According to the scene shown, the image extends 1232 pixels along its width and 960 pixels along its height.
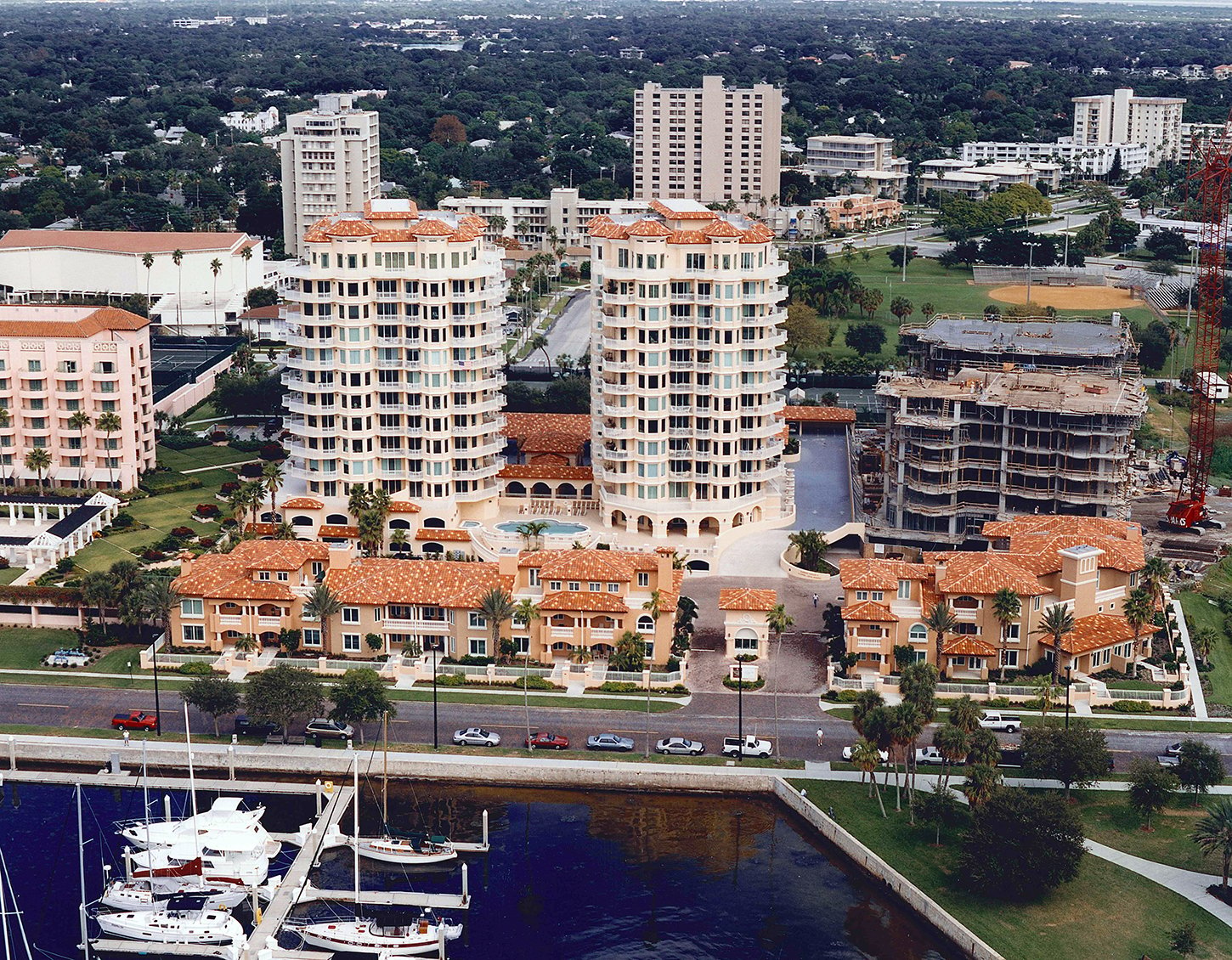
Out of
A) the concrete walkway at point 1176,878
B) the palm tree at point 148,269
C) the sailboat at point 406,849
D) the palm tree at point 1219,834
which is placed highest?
the palm tree at point 148,269

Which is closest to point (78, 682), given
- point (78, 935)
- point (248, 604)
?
point (248, 604)

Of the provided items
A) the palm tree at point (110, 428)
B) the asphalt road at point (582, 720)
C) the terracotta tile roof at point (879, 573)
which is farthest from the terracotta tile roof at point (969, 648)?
the palm tree at point (110, 428)

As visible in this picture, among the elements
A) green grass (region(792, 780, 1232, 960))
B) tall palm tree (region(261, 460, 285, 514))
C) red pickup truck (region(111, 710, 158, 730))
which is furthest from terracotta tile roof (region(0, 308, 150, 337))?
green grass (region(792, 780, 1232, 960))

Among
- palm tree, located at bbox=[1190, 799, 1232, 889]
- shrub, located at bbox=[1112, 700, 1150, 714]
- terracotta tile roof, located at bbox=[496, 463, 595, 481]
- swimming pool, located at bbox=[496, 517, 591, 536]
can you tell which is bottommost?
shrub, located at bbox=[1112, 700, 1150, 714]

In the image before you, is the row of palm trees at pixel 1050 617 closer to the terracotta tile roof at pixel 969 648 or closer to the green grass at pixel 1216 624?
the terracotta tile roof at pixel 969 648

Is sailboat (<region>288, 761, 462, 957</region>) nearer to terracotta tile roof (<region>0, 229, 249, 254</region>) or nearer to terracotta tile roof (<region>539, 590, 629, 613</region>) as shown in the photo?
terracotta tile roof (<region>539, 590, 629, 613</region>)

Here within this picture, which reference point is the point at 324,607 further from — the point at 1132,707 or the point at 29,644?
the point at 1132,707

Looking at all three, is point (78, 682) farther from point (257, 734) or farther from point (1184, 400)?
point (1184, 400)
